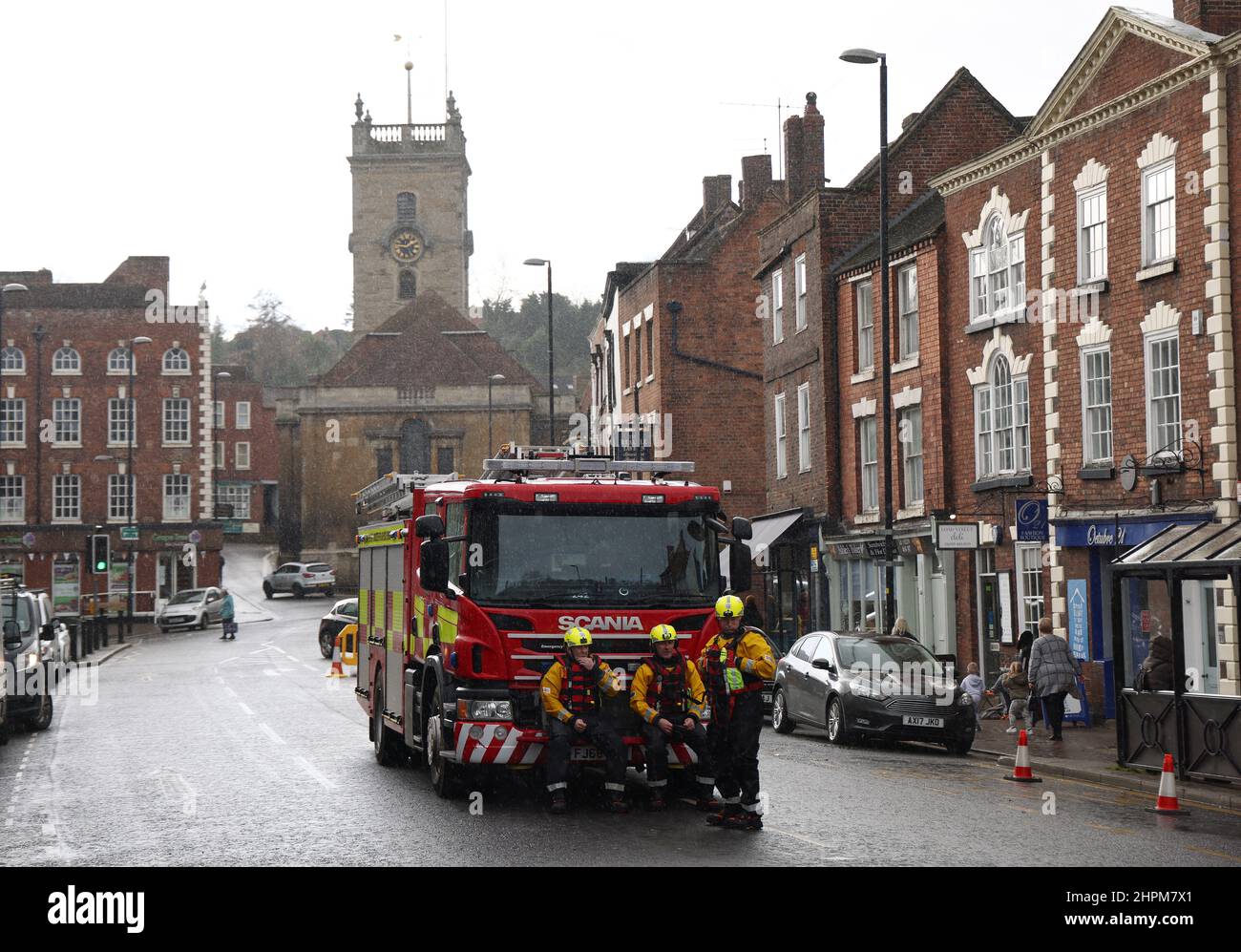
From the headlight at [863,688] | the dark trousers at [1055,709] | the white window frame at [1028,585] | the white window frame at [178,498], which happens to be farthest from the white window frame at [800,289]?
the white window frame at [178,498]

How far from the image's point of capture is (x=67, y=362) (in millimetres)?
73688

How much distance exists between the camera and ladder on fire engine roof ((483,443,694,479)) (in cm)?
1538

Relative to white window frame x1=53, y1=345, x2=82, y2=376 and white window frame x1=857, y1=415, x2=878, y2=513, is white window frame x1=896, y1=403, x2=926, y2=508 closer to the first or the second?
white window frame x1=857, y1=415, x2=878, y2=513

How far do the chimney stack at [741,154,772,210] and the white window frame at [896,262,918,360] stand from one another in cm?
2109

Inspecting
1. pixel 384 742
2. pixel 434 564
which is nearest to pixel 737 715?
pixel 434 564

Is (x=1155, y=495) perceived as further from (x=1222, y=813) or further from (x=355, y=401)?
(x=355, y=401)

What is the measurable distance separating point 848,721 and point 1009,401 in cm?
911

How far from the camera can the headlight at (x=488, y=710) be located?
46.2 feet

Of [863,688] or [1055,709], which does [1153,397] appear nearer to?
[1055,709]

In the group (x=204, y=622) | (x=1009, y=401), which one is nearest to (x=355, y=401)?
(x=204, y=622)

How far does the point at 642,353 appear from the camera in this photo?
5253 cm

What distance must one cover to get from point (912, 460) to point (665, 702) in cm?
1929

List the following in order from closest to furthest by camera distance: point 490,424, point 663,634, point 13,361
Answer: point 663,634 < point 13,361 < point 490,424

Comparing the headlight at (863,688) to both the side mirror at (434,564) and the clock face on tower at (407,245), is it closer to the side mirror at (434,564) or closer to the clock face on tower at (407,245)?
the side mirror at (434,564)
